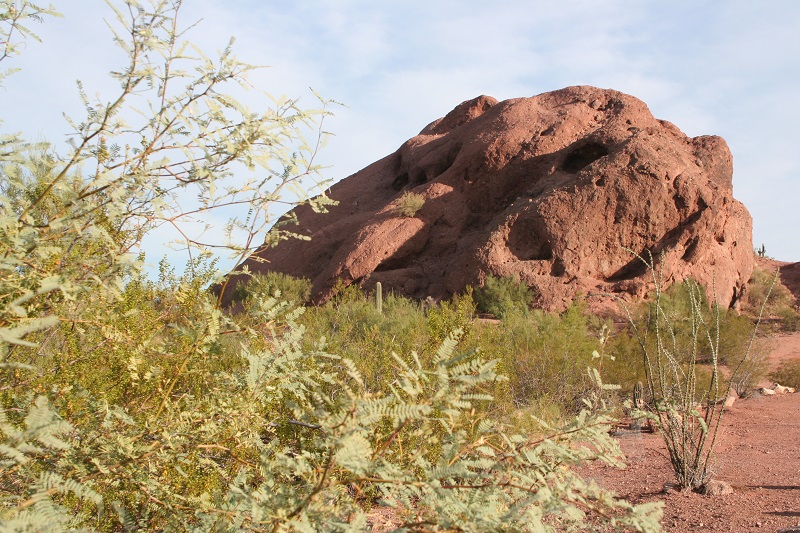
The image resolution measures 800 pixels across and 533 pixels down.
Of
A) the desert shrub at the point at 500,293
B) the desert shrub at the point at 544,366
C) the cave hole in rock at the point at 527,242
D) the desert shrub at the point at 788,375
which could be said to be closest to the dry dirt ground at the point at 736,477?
the desert shrub at the point at 544,366

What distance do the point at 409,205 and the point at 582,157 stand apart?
17.9ft

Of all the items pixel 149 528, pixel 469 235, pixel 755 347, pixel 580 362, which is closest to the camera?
pixel 149 528

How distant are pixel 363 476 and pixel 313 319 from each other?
380 inches

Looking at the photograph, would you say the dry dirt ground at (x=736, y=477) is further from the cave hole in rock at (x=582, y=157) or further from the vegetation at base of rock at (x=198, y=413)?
the cave hole in rock at (x=582, y=157)

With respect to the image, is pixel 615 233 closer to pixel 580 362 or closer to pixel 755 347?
pixel 755 347

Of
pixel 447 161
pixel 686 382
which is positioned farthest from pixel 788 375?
pixel 447 161

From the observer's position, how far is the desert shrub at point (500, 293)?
1712 centimetres

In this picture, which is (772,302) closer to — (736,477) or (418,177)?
(418,177)

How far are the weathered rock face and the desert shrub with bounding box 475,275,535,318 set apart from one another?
1.19ft

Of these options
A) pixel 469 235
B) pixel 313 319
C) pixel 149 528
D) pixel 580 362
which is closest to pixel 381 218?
pixel 469 235

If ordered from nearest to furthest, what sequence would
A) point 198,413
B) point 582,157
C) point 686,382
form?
point 198,413 < point 686,382 < point 582,157

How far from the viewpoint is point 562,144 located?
21.4m

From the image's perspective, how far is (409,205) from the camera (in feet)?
72.0

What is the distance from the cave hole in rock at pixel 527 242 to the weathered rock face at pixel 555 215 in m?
0.03
